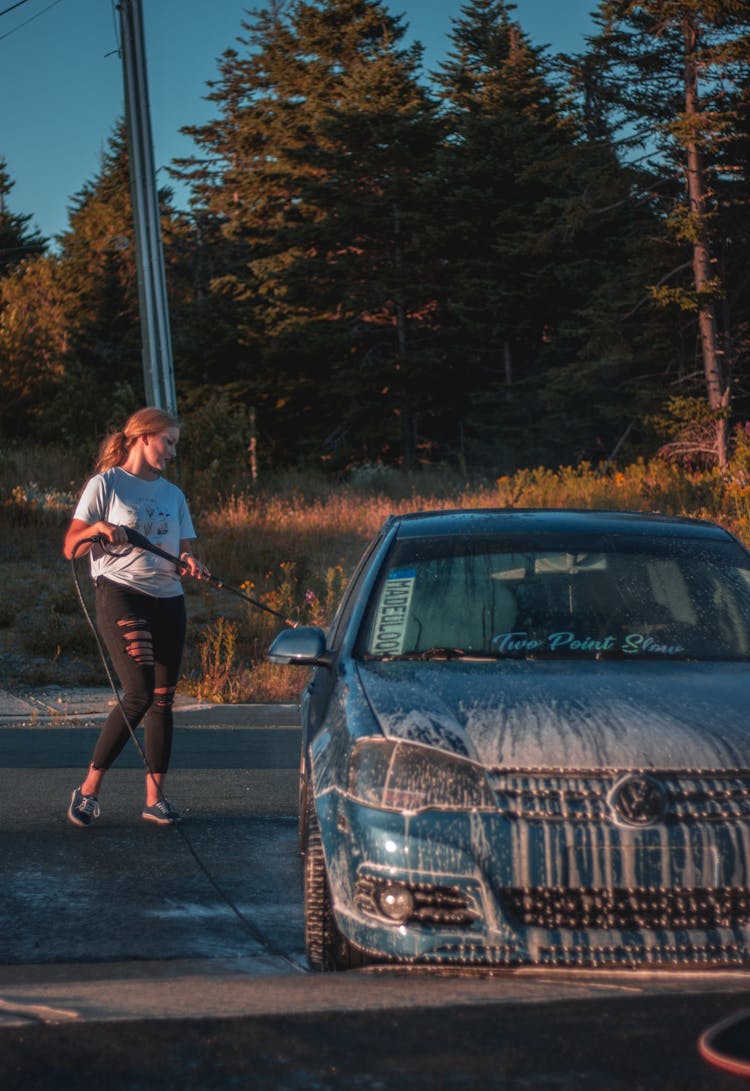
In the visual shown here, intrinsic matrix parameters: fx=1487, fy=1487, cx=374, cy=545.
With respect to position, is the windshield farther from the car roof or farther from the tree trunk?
the tree trunk

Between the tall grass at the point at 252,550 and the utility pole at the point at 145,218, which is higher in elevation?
the utility pole at the point at 145,218

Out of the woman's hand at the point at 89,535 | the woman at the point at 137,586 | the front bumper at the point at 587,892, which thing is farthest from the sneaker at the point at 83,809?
the front bumper at the point at 587,892

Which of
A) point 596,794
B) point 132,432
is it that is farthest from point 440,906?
point 132,432

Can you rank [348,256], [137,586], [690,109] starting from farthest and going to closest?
[348,256]
[690,109]
[137,586]

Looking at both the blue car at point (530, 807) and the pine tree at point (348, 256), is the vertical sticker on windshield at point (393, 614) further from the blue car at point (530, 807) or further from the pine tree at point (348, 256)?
the pine tree at point (348, 256)

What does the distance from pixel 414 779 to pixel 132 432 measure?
3368mm

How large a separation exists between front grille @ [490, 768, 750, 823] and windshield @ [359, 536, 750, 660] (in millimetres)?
1043

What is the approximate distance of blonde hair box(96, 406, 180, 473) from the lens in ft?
22.8

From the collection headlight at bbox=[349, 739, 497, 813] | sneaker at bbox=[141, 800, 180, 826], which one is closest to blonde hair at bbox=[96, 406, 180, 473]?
sneaker at bbox=[141, 800, 180, 826]

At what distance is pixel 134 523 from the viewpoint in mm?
6902

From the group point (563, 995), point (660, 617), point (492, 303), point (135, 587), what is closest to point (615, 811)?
point (563, 995)

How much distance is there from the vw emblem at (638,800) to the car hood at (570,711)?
0.17 feet

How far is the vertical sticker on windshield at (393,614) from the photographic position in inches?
A: 202

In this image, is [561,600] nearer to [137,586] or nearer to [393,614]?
[393,614]
